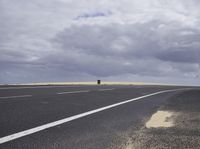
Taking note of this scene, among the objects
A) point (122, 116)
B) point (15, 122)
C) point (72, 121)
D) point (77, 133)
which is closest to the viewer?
point (77, 133)

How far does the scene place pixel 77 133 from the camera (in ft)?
25.8

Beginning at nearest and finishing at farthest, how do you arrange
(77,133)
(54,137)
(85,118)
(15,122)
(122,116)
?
(54,137) → (77,133) → (15,122) → (85,118) → (122,116)

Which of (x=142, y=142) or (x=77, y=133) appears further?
(x=77, y=133)

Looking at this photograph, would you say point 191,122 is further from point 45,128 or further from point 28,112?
point 28,112

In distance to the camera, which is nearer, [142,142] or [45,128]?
[142,142]

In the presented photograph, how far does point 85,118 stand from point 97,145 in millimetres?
3473

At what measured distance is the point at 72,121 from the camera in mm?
9492

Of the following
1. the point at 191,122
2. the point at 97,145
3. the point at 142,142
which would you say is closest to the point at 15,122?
the point at 97,145

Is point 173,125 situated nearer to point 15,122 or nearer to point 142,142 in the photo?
point 142,142

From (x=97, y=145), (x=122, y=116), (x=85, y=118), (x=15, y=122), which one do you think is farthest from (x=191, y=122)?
(x=15, y=122)

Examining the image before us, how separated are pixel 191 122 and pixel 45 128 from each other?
4191 mm

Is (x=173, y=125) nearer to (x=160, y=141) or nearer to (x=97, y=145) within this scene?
(x=160, y=141)

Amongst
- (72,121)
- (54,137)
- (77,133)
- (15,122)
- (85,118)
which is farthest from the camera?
(85,118)

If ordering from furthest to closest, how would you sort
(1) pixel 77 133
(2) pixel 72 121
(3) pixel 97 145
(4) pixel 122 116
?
(4) pixel 122 116
(2) pixel 72 121
(1) pixel 77 133
(3) pixel 97 145
